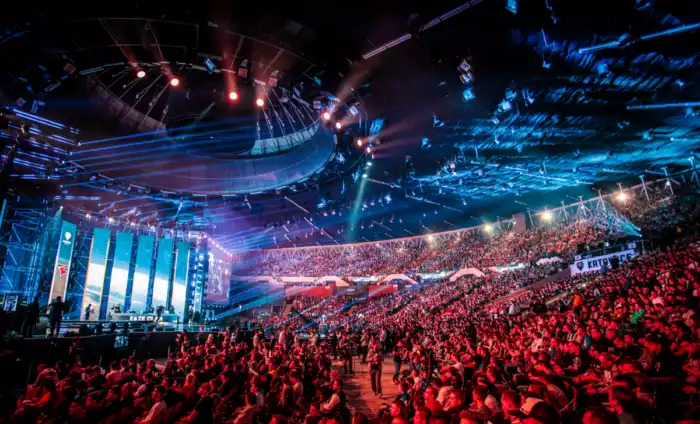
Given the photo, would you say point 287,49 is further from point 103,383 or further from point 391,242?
point 391,242

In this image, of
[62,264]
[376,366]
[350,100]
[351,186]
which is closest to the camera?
[350,100]

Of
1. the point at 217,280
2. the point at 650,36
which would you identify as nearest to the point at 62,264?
the point at 217,280

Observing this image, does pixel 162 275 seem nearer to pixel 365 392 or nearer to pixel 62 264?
pixel 62 264

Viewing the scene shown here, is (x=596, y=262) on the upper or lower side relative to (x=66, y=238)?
lower

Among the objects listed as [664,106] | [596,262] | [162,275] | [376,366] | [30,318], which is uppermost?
[664,106]

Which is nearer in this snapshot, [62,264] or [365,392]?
[365,392]

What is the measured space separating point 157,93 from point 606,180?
2752 cm

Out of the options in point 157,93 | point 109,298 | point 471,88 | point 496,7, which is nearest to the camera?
point 496,7

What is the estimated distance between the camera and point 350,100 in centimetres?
1109

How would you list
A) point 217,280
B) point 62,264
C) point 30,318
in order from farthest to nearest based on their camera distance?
point 217,280 < point 62,264 < point 30,318

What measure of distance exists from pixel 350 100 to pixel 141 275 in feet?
69.7

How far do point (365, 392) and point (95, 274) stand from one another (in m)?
18.2

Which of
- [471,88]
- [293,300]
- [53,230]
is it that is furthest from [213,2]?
[293,300]

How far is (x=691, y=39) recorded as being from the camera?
9961mm
